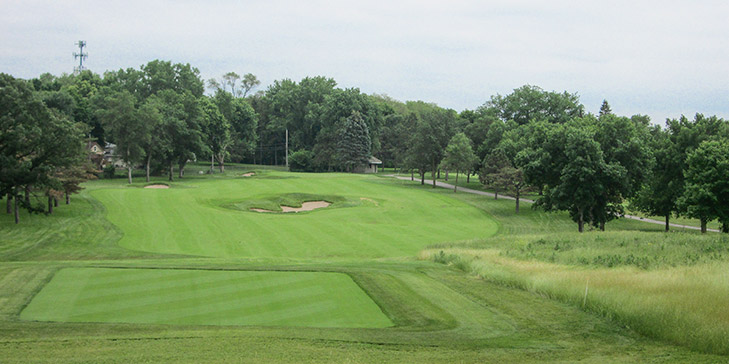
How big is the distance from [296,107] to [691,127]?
8817 centimetres

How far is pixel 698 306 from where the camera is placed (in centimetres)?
1043

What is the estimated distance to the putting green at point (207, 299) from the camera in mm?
11344

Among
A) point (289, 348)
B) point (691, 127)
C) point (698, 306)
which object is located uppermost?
point (691, 127)

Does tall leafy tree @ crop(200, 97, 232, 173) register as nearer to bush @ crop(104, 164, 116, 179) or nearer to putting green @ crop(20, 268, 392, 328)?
bush @ crop(104, 164, 116, 179)

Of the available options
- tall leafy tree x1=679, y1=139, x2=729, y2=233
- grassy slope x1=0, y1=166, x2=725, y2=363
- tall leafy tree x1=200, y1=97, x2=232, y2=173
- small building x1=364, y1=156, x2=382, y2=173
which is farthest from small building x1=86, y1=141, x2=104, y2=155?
tall leafy tree x1=679, y1=139, x2=729, y2=233

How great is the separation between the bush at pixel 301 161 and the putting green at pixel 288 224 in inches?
1598

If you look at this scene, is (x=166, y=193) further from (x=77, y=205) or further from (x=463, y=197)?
(x=463, y=197)

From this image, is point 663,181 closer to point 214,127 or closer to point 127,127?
point 127,127

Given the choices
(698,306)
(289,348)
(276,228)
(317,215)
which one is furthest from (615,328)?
(317,215)

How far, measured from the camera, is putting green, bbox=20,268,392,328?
1134 cm

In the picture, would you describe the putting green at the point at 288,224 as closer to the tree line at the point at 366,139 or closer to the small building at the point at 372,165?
the tree line at the point at 366,139

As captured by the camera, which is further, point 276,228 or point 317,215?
point 317,215

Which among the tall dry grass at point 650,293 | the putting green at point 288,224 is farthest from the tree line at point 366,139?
the tall dry grass at point 650,293

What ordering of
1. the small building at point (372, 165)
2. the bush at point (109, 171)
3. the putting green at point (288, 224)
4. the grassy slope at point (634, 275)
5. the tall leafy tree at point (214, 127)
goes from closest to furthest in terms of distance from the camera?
the grassy slope at point (634, 275) < the putting green at point (288, 224) < the bush at point (109, 171) < the tall leafy tree at point (214, 127) < the small building at point (372, 165)
